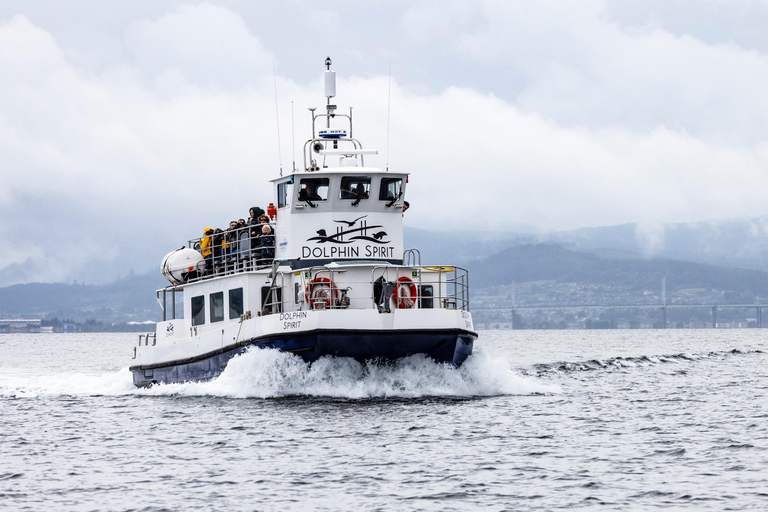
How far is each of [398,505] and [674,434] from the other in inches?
290

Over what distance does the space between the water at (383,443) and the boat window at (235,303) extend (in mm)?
1725

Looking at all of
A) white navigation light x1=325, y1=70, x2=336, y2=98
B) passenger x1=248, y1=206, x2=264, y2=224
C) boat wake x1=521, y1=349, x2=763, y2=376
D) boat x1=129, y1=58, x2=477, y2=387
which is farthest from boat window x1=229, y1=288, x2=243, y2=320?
boat wake x1=521, y1=349, x2=763, y2=376

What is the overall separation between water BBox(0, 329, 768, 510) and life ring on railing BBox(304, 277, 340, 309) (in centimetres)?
128

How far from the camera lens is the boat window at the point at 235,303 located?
25016 mm

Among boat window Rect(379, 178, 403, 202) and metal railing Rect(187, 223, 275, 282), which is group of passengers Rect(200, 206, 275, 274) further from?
boat window Rect(379, 178, 403, 202)

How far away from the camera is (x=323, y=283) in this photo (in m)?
22.9

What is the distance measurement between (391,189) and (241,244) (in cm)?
405

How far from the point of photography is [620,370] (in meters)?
40.3

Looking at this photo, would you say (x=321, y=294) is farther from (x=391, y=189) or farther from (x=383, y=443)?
(x=383, y=443)

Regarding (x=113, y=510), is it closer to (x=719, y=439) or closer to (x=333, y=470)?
(x=333, y=470)

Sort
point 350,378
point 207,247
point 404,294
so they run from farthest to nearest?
point 207,247 < point 404,294 < point 350,378

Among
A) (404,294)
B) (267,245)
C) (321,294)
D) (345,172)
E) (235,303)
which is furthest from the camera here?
(267,245)

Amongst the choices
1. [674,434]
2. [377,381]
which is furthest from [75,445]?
[674,434]

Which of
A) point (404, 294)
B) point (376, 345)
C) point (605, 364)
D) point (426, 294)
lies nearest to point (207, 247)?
point (426, 294)
